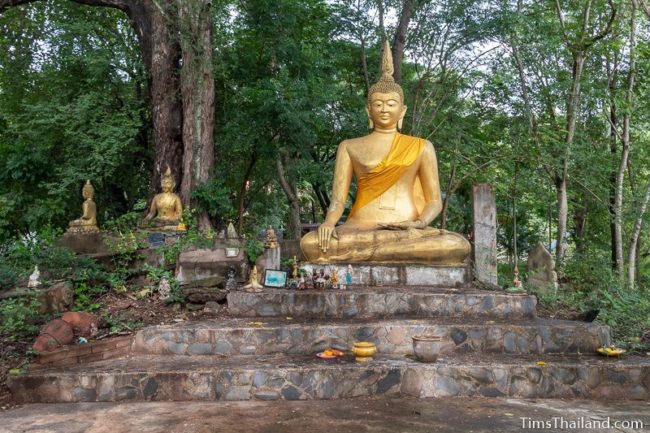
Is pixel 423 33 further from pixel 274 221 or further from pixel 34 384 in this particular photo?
pixel 34 384

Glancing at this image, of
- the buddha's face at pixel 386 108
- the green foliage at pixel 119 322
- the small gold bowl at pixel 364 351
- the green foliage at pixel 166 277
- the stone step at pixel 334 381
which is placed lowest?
the stone step at pixel 334 381

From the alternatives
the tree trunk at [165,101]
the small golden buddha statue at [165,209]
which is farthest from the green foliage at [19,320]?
the tree trunk at [165,101]

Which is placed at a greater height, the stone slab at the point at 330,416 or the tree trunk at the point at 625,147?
the tree trunk at the point at 625,147

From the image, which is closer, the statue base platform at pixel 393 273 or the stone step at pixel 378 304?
the stone step at pixel 378 304

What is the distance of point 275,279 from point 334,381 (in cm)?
235

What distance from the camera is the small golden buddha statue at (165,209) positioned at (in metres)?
9.92

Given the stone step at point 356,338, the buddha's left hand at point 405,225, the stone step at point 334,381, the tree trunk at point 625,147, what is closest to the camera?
the stone step at point 334,381

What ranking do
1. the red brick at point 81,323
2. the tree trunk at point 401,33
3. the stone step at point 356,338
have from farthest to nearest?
the tree trunk at point 401,33 → the red brick at point 81,323 → the stone step at point 356,338

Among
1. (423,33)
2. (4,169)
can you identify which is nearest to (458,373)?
(423,33)

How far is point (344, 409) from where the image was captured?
13.5 feet

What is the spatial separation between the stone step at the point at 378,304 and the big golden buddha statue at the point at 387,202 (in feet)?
3.54

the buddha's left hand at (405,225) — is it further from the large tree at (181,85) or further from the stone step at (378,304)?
the large tree at (181,85)

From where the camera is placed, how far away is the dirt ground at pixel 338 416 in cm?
367

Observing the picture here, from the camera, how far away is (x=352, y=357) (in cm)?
494
